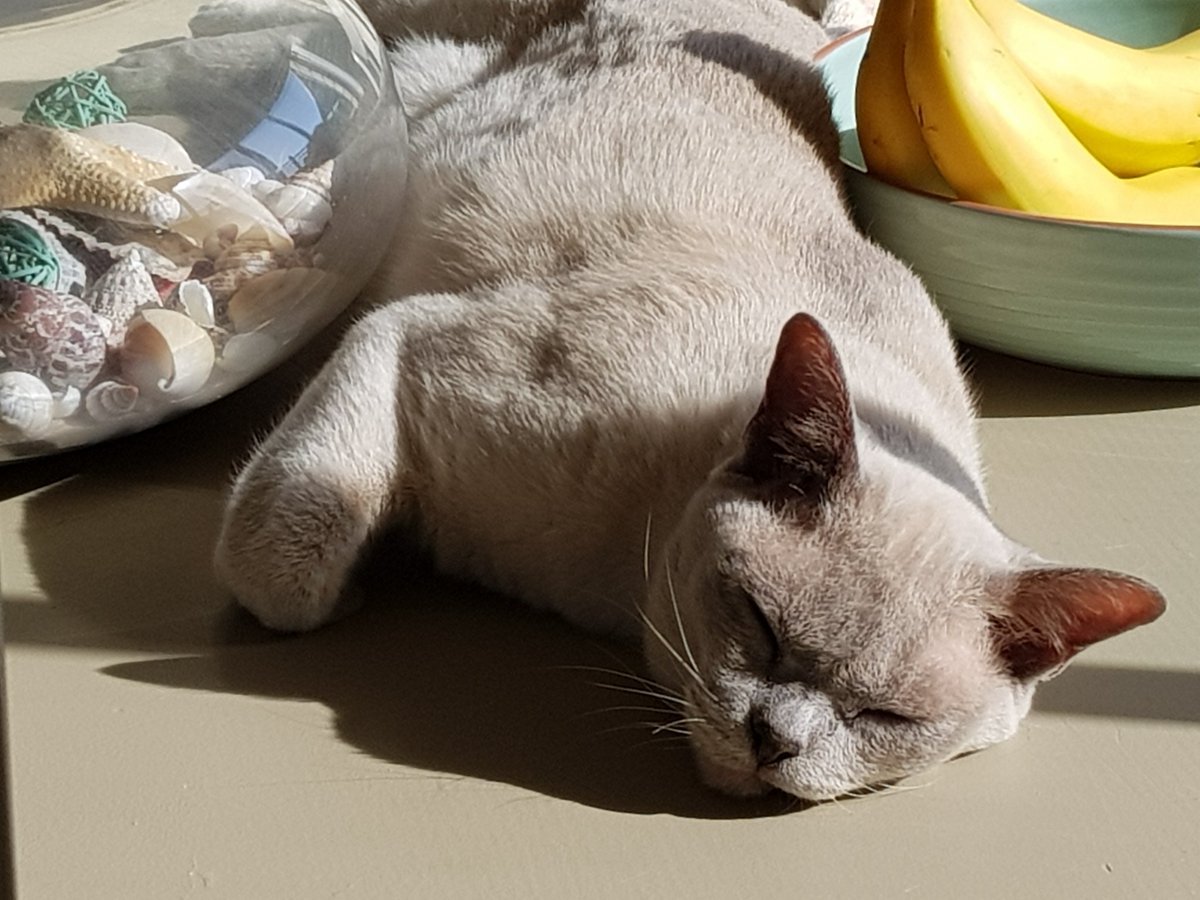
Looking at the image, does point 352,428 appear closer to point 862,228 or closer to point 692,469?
point 692,469

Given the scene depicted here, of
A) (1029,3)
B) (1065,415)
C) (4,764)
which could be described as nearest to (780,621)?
(4,764)

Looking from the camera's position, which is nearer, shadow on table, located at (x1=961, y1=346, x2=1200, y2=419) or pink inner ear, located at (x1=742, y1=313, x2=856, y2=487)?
pink inner ear, located at (x1=742, y1=313, x2=856, y2=487)

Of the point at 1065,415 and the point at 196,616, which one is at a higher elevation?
the point at 1065,415

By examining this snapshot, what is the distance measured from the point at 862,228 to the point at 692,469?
0.51 meters

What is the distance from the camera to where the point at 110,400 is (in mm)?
1164

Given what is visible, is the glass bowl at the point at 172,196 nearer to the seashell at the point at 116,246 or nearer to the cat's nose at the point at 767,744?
the seashell at the point at 116,246

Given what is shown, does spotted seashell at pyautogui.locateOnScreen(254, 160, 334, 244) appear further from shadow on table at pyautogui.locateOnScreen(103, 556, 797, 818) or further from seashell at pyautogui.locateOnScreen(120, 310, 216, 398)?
shadow on table at pyautogui.locateOnScreen(103, 556, 797, 818)

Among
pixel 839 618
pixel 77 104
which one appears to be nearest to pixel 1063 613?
pixel 839 618

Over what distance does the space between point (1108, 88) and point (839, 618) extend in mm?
860

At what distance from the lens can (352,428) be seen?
1.12 meters

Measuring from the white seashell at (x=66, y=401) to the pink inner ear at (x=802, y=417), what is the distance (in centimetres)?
53

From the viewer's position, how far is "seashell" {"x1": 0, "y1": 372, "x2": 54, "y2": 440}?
1.11m

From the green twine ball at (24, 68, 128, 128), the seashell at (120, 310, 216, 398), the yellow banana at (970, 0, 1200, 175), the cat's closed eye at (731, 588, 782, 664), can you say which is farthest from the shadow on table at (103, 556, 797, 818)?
the yellow banana at (970, 0, 1200, 175)

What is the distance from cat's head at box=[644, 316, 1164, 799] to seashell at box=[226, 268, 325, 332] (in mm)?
448
